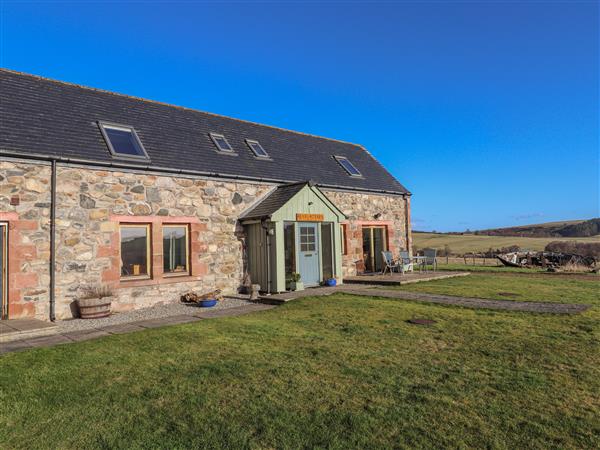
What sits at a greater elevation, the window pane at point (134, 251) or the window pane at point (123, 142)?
the window pane at point (123, 142)

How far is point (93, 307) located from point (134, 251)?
1943 millimetres

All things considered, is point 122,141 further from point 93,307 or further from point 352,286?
point 352,286

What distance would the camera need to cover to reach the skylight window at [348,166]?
17731 mm

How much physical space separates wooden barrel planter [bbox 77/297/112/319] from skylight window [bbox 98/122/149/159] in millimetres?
3912

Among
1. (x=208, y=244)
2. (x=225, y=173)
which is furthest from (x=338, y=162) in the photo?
(x=208, y=244)

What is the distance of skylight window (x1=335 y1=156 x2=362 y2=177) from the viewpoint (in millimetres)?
17731

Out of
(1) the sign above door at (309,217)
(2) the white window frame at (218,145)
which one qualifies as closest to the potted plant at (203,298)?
(1) the sign above door at (309,217)

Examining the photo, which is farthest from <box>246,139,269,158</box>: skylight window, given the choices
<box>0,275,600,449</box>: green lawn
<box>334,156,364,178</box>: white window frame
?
<box>0,275,600,449</box>: green lawn

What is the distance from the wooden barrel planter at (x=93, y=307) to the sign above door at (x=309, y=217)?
5965mm

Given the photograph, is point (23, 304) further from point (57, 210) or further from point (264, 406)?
point (264, 406)

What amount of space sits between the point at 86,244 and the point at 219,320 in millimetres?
4153

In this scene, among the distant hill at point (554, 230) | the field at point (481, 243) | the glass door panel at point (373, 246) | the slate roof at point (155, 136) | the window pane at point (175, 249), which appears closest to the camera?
the slate roof at point (155, 136)

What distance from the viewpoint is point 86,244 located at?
9945 millimetres

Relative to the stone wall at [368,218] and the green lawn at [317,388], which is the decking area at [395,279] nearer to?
the stone wall at [368,218]
